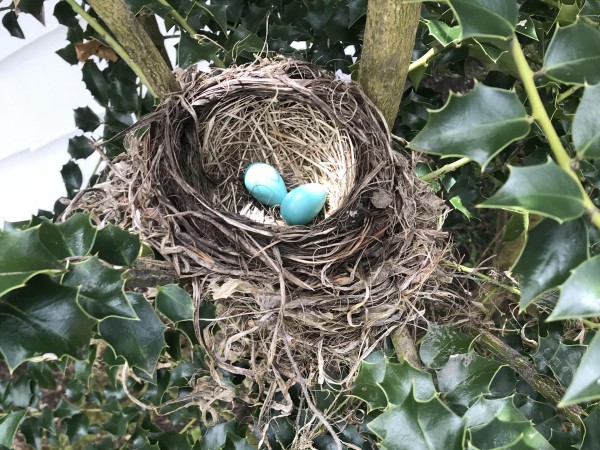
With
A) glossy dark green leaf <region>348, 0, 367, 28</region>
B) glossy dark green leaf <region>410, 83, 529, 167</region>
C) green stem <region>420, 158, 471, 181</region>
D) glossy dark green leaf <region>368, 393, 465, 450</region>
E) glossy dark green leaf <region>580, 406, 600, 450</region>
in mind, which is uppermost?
glossy dark green leaf <region>410, 83, 529, 167</region>

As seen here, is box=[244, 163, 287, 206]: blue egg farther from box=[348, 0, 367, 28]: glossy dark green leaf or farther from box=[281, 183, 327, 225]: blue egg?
box=[348, 0, 367, 28]: glossy dark green leaf

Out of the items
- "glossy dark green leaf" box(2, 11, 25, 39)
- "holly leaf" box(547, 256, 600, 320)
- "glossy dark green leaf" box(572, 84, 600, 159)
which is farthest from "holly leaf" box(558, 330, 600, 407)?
"glossy dark green leaf" box(2, 11, 25, 39)

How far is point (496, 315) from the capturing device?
3.88 feet

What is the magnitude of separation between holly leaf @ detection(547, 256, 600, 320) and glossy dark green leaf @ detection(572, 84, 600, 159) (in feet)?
0.31

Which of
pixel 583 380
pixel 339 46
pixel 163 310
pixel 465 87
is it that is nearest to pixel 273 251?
pixel 163 310

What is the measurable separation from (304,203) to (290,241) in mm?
188

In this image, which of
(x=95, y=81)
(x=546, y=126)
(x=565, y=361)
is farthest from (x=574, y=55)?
(x=95, y=81)

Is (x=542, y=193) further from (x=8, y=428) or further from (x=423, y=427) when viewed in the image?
(x=8, y=428)

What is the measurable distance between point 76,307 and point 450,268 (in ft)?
1.90

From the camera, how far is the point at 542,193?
33 centimetres

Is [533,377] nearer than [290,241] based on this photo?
Yes

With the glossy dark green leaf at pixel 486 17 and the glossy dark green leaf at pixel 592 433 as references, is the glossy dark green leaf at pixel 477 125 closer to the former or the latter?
the glossy dark green leaf at pixel 486 17

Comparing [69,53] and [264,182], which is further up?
[69,53]

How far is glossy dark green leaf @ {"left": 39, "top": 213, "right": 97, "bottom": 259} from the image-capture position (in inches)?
17.2
